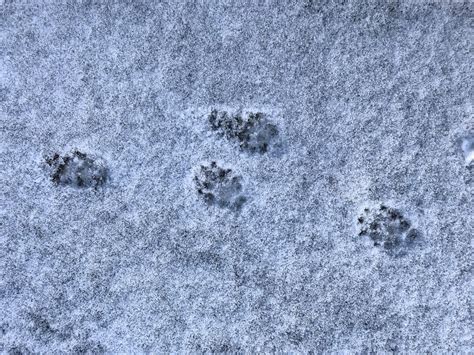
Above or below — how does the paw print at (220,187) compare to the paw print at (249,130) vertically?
below

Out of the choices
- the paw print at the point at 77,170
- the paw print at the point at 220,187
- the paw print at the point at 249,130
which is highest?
the paw print at the point at 249,130

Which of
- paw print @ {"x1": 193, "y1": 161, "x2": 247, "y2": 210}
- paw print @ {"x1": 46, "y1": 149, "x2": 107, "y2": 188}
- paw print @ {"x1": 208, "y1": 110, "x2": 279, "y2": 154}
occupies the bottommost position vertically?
paw print @ {"x1": 46, "y1": 149, "x2": 107, "y2": 188}

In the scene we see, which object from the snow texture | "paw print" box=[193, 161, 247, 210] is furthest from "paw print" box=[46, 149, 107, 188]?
"paw print" box=[193, 161, 247, 210]

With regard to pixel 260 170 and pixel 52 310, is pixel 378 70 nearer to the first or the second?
pixel 260 170

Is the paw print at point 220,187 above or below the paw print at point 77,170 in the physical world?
above

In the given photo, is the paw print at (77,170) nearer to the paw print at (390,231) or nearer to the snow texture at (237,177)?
the snow texture at (237,177)

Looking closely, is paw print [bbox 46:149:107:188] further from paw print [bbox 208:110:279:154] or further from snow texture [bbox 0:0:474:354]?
paw print [bbox 208:110:279:154]

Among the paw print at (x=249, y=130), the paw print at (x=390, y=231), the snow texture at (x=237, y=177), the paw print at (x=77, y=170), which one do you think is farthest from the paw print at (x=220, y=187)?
the paw print at (x=390, y=231)

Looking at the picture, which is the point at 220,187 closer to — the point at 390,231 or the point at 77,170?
the point at 77,170

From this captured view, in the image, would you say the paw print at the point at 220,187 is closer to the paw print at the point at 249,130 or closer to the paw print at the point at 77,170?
the paw print at the point at 249,130
